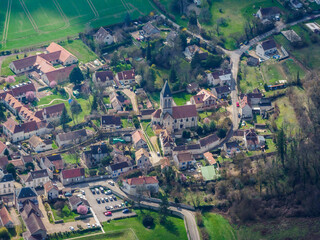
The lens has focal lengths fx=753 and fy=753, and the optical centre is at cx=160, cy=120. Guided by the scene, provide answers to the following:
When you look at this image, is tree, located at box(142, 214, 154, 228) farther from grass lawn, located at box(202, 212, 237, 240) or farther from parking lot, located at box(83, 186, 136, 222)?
grass lawn, located at box(202, 212, 237, 240)

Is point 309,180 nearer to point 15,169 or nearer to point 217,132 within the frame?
point 217,132

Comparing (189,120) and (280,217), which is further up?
(189,120)

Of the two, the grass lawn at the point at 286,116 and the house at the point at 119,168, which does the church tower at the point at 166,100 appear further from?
the grass lawn at the point at 286,116

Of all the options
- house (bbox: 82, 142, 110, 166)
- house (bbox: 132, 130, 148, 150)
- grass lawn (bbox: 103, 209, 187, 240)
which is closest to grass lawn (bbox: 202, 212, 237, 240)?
grass lawn (bbox: 103, 209, 187, 240)

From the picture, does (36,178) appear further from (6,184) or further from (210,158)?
(210,158)

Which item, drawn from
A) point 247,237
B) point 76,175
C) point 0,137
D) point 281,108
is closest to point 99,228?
point 76,175
